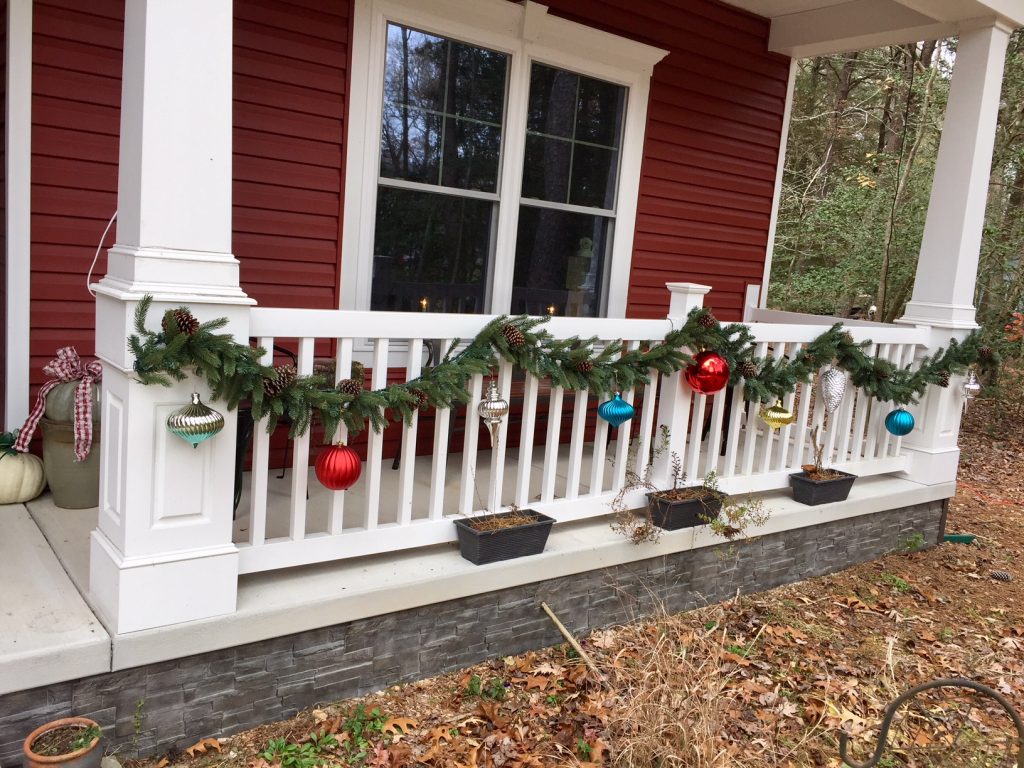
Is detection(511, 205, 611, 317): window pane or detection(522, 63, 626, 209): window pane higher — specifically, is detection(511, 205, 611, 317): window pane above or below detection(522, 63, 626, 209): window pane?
below

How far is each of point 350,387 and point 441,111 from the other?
7.64ft

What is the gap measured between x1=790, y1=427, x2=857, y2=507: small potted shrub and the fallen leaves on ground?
1.62 ft

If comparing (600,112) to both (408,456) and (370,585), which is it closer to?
(408,456)

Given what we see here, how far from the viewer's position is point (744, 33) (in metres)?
5.85

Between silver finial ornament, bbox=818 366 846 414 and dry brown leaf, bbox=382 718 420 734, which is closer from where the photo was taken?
dry brown leaf, bbox=382 718 420 734

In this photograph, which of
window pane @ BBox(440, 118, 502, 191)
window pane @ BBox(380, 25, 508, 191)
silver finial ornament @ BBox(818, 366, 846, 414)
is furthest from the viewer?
window pane @ BBox(440, 118, 502, 191)

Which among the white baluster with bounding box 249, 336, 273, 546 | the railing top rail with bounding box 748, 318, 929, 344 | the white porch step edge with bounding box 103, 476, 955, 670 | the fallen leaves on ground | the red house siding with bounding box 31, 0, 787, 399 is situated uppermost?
the red house siding with bounding box 31, 0, 787, 399

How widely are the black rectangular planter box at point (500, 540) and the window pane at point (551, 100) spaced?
103 inches

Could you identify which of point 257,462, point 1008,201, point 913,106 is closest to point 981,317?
point 1008,201

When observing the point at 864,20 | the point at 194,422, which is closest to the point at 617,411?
the point at 194,422

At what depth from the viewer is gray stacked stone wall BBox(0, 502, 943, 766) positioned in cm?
250

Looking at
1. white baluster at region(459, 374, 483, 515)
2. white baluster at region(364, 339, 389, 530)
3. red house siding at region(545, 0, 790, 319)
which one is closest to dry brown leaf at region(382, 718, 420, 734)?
white baluster at region(364, 339, 389, 530)

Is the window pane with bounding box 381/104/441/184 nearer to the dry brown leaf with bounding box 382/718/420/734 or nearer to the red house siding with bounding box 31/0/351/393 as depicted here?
the red house siding with bounding box 31/0/351/393

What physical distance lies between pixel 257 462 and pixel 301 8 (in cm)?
246
